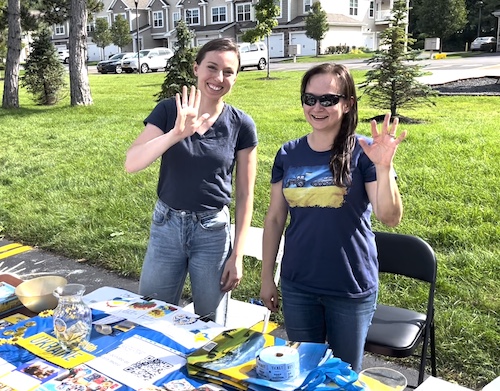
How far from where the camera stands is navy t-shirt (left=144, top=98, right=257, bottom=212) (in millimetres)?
2609

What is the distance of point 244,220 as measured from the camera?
2.87 meters

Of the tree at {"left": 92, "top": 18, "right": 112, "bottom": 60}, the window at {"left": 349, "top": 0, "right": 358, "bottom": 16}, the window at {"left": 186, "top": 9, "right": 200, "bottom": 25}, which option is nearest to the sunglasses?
the window at {"left": 349, "top": 0, "right": 358, "bottom": 16}

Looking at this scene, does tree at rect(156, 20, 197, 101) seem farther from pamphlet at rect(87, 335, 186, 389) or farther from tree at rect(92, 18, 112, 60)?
tree at rect(92, 18, 112, 60)

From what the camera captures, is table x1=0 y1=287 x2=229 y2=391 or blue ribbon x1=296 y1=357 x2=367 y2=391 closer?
blue ribbon x1=296 y1=357 x2=367 y2=391

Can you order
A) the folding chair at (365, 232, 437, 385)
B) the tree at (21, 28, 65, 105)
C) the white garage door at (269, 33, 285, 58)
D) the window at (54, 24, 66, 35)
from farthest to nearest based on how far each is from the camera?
the window at (54, 24, 66, 35), the white garage door at (269, 33, 285, 58), the tree at (21, 28, 65, 105), the folding chair at (365, 232, 437, 385)

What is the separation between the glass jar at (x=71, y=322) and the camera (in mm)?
2051

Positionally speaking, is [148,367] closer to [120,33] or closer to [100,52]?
[120,33]

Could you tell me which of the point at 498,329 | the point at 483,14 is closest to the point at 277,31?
the point at 483,14

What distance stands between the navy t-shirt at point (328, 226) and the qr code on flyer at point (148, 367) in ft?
2.45

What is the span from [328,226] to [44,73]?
1616 centimetres

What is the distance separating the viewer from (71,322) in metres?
2.06

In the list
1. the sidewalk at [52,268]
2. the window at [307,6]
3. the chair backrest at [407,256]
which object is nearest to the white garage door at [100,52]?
the window at [307,6]

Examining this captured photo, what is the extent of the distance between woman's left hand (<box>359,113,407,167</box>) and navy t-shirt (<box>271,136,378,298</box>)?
0.37 feet

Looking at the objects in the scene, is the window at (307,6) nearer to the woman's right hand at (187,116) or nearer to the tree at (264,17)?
the tree at (264,17)
